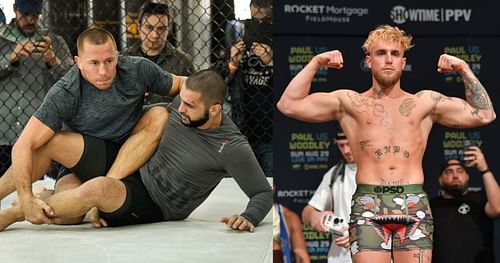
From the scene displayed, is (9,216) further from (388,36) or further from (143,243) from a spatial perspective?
(388,36)

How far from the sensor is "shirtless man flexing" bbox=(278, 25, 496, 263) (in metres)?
1.48

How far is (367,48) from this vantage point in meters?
1.48

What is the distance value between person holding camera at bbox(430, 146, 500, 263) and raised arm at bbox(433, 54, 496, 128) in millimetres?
63

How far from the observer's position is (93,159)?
2.51 m

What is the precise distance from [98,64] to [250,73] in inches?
21.3

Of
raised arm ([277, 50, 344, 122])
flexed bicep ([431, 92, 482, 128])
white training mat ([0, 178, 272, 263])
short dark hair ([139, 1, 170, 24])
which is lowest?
white training mat ([0, 178, 272, 263])

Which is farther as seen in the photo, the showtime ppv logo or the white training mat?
the white training mat

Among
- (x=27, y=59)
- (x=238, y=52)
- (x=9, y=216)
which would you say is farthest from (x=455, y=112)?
(x=27, y=59)

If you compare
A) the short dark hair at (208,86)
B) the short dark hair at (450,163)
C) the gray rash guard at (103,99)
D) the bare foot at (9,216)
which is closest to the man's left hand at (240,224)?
the short dark hair at (208,86)

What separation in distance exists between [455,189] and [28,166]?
1.47 meters

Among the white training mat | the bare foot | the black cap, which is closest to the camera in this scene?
the white training mat

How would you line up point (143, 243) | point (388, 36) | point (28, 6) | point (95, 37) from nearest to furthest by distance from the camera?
1. point (388, 36)
2. point (143, 243)
3. point (95, 37)
4. point (28, 6)

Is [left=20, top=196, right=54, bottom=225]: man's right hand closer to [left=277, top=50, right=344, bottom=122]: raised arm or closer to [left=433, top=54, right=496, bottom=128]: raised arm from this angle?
[left=277, top=50, right=344, bottom=122]: raised arm

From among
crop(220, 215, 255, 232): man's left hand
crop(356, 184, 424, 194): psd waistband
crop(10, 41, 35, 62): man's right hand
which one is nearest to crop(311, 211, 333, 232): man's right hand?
crop(356, 184, 424, 194): psd waistband
